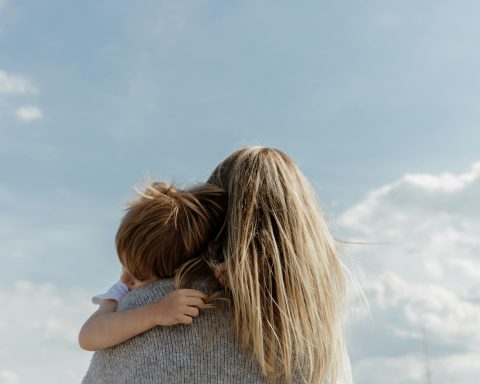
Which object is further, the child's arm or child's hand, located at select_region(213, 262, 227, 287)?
child's hand, located at select_region(213, 262, 227, 287)

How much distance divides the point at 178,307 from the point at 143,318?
166 millimetres

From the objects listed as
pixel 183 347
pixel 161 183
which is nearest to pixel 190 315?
pixel 183 347

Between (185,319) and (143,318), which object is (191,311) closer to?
(185,319)

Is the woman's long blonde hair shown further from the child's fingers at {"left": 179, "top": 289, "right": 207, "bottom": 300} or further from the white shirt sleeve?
the white shirt sleeve

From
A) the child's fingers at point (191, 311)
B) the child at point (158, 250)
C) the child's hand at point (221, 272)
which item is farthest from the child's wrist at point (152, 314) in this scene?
the child's hand at point (221, 272)

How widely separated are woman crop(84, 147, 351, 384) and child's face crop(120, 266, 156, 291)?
75 millimetres

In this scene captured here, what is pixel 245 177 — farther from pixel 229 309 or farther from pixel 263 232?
pixel 229 309

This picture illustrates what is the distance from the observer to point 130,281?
3.82 m

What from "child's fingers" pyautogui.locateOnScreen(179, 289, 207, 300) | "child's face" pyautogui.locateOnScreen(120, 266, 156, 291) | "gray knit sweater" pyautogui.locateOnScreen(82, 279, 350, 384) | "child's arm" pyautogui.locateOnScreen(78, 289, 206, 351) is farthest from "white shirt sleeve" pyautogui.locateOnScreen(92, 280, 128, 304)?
"child's fingers" pyautogui.locateOnScreen(179, 289, 207, 300)

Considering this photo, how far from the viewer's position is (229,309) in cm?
355

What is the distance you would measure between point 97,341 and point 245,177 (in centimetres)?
98

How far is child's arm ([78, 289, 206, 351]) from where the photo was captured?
344cm

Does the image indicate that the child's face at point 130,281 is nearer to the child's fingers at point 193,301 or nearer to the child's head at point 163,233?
the child's head at point 163,233

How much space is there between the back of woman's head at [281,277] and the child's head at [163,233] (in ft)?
0.42
